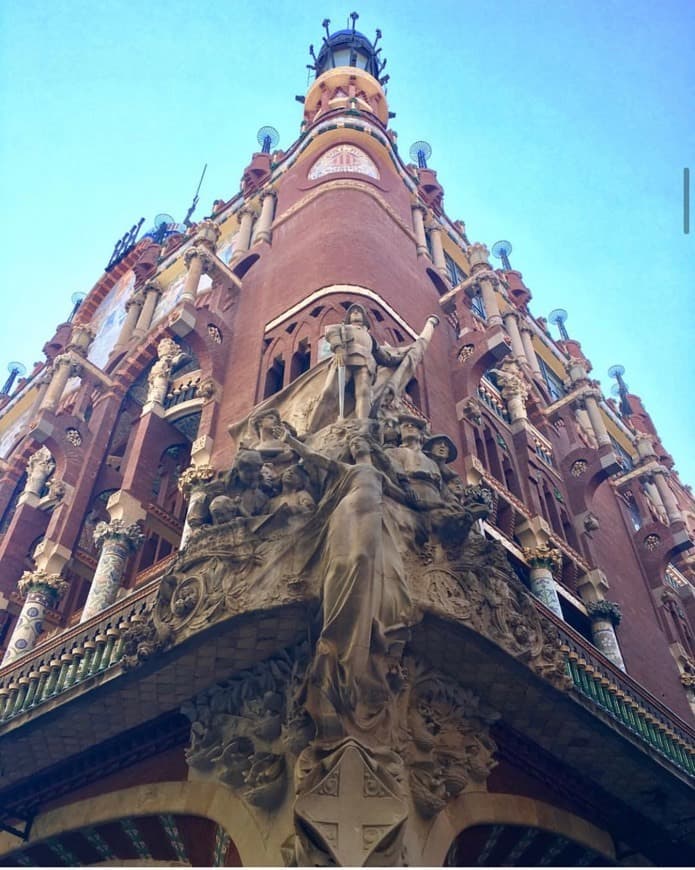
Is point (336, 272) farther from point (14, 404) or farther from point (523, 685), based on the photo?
point (14, 404)

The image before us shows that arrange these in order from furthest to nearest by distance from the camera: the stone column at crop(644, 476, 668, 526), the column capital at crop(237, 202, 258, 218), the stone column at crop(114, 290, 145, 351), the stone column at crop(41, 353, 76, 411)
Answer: the stone column at crop(644, 476, 668, 526), the column capital at crop(237, 202, 258, 218), the stone column at crop(114, 290, 145, 351), the stone column at crop(41, 353, 76, 411)

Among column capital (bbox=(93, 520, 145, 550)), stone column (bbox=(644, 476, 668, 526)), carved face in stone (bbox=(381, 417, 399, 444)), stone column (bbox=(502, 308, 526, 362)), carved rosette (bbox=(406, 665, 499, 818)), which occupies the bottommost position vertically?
carved rosette (bbox=(406, 665, 499, 818))

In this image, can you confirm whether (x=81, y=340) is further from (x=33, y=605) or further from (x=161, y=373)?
(x=33, y=605)

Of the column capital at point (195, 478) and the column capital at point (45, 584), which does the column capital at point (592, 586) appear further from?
the column capital at point (45, 584)

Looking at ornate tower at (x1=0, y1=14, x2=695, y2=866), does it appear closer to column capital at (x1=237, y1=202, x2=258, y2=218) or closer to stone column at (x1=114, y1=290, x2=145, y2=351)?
stone column at (x1=114, y1=290, x2=145, y2=351)

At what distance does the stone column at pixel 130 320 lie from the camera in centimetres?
2122

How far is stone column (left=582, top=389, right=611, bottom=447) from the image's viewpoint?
63.8 ft

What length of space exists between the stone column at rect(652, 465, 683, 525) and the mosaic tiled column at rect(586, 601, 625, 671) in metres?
5.98

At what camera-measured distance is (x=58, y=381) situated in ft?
57.1

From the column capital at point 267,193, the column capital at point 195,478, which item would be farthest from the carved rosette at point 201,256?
the column capital at point 195,478

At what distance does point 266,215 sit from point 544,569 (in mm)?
11054

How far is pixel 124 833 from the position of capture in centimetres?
960

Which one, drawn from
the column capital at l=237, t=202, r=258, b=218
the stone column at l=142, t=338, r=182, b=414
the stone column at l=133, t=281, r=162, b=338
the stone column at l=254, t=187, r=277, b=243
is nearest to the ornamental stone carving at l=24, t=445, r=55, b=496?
the stone column at l=142, t=338, r=182, b=414

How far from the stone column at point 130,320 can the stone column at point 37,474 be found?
12.8 feet
